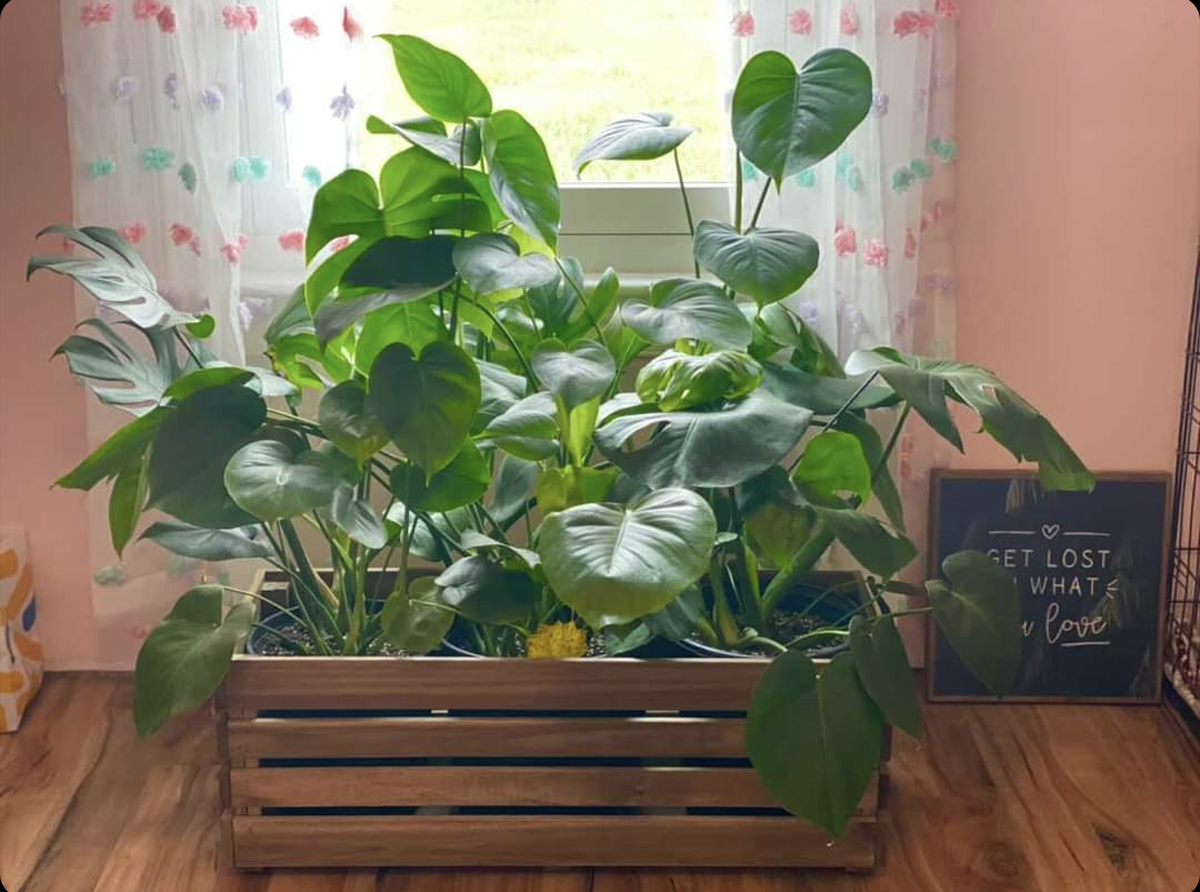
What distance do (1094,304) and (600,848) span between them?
3.34 feet

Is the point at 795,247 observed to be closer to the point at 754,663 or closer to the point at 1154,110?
the point at 754,663

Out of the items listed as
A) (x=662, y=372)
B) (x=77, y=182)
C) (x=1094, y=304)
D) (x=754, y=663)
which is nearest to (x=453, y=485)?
(x=662, y=372)

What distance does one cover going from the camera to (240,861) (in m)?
1.67

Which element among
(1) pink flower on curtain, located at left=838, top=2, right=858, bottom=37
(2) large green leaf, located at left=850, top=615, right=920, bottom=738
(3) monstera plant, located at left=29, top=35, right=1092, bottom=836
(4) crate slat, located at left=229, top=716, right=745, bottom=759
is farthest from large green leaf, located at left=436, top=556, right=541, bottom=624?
(1) pink flower on curtain, located at left=838, top=2, right=858, bottom=37

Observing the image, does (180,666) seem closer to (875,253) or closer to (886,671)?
(886,671)

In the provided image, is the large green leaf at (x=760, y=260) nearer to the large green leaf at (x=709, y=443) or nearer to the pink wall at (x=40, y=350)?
the large green leaf at (x=709, y=443)

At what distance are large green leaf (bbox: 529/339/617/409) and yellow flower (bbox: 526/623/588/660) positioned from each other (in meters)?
0.28

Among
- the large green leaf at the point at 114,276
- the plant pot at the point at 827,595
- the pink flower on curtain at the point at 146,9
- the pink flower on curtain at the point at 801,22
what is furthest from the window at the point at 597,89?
the plant pot at the point at 827,595

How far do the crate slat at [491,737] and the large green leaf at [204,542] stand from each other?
7.5 inches

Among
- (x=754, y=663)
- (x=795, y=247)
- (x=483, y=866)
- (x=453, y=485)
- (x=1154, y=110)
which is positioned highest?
(x=1154, y=110)

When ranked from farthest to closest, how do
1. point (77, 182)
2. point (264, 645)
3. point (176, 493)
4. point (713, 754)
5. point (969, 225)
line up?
point (969, 225)
point (77, 182)
point (264, 645)
point (713, 754)
point (176, 493)

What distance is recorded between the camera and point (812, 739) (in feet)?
4.80

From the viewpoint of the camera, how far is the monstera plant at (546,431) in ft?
4.76

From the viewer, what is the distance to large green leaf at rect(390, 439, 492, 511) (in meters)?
1.57
